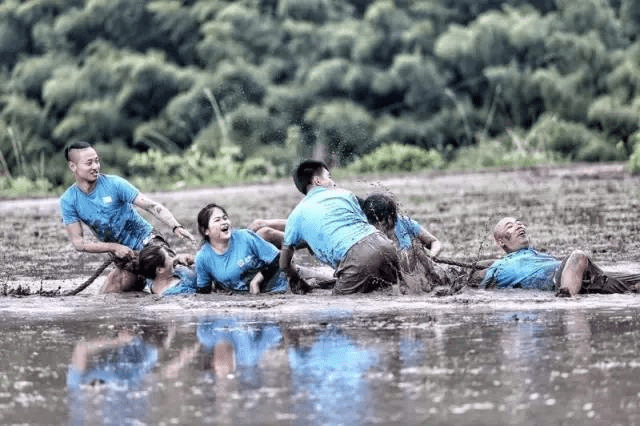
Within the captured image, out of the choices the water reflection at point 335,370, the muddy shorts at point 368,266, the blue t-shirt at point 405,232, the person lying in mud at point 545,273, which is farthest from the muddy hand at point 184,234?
the person lying in mud at point 545,273

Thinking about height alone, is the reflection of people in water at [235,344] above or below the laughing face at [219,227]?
below

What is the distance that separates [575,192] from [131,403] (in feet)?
50.2

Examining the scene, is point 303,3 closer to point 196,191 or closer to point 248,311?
point 196,191

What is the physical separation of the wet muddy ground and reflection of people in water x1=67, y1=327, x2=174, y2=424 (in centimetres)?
1

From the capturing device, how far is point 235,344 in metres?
7.80

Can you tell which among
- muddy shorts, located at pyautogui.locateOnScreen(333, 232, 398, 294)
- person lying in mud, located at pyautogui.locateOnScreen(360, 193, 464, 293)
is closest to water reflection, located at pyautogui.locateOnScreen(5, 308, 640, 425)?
muddy shorts, located at pyautogui.locateOnScreen(333, 232, 398, 294)

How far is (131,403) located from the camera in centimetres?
613

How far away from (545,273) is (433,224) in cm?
681

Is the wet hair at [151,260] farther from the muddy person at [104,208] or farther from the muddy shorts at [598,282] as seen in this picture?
the muddy shorts at [598,282]

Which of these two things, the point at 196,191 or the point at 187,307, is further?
the point at 196,191

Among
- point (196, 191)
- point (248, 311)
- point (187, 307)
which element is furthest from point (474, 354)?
point (196, 191)

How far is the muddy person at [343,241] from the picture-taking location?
9875mm

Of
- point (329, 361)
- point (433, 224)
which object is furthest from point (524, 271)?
point (433, 224)

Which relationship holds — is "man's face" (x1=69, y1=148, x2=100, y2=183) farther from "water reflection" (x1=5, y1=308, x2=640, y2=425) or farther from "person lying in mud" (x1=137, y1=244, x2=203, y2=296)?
"water reflection" (x1=5, y1=308, x2=640, y2=425)
